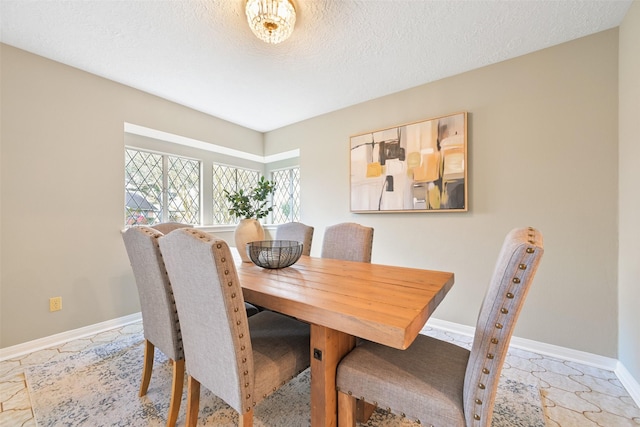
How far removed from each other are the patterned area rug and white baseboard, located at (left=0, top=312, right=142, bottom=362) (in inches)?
14.4

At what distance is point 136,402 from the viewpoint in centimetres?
149

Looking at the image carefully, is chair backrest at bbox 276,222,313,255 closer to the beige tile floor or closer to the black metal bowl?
the black metal bowl

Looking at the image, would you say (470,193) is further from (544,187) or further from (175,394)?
(175,394)

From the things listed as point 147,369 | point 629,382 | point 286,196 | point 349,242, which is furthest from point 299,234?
point 629,382

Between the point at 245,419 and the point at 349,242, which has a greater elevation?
the point at 349,242

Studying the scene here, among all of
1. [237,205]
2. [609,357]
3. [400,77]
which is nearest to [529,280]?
[237,205]

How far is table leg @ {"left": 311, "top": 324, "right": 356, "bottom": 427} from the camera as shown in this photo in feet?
3.38

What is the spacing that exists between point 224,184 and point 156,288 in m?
2.77

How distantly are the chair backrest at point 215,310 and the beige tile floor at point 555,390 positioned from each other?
120 centimetres

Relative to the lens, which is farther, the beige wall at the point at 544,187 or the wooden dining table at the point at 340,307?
the beige wall at the point at 544,187

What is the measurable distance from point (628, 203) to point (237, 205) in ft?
8.34

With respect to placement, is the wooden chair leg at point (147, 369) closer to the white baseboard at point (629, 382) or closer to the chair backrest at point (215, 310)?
the chair backrest at point (215, 310)

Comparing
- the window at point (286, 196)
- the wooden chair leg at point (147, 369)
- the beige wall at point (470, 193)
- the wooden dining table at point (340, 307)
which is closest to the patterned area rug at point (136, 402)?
the wooden chair leg at point (147, 369)

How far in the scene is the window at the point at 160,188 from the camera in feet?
9.63
